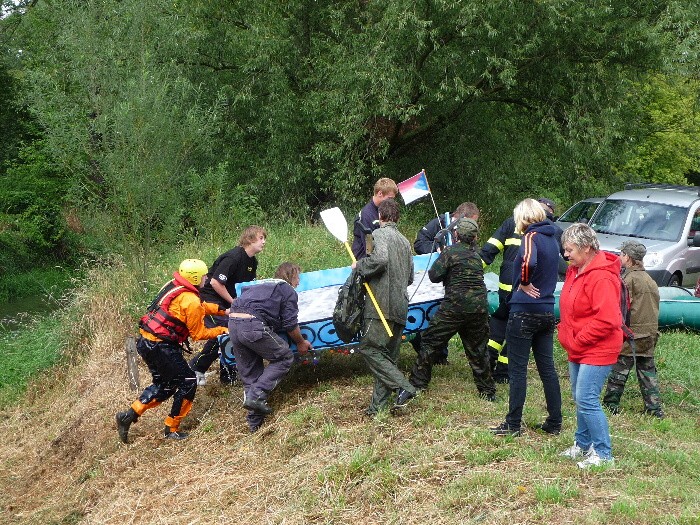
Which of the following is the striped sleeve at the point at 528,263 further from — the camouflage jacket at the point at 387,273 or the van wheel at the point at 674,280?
Result: the van wheel at the point at 674,280

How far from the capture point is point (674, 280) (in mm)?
12398

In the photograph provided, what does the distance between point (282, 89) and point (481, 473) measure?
1279cm

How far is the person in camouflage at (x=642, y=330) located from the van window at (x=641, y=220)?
5947 millimetres

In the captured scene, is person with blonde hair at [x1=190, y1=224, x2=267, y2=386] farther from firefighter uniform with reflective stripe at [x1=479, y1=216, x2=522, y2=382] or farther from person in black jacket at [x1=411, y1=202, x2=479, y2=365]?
firefighter uniform with reflective stripe at [x1=479, y1=216, x2=522, y2=382]

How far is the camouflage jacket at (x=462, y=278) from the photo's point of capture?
7.05 m

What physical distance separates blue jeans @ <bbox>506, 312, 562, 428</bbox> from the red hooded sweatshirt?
50cm

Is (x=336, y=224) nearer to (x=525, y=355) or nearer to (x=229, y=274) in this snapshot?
(x=229, y=274)

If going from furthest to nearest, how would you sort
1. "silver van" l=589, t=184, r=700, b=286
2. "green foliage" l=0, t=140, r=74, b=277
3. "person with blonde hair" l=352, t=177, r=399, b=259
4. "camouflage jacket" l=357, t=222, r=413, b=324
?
1. "green foliage" l=0, t=140, r=74, b=277
2. "silver van" l=589, t=184, r=700, b=286
3. "person with blonde hair" l=352, t=177, r=399, b=259
4. "camouflage jacket" l=357, t=222, r=413, b=324

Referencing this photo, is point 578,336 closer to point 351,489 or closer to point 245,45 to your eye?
point 351,489

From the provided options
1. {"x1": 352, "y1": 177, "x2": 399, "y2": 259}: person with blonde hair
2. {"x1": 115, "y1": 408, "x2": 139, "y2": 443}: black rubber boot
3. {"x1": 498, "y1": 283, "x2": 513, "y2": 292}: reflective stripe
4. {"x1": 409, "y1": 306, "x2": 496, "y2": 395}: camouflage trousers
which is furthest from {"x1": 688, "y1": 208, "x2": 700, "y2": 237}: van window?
{"x1": 115, "y1": 408, "x2": 139, "y2": 443}: black rubber boot

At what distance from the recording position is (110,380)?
972 cm

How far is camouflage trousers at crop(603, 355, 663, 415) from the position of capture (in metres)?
7.22

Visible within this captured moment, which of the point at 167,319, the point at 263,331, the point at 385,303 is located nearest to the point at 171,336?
the point at 167,319

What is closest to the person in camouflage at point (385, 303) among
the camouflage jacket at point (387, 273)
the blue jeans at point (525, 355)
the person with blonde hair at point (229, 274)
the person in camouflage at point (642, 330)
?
the camouflage jacket at point (387, 273)
